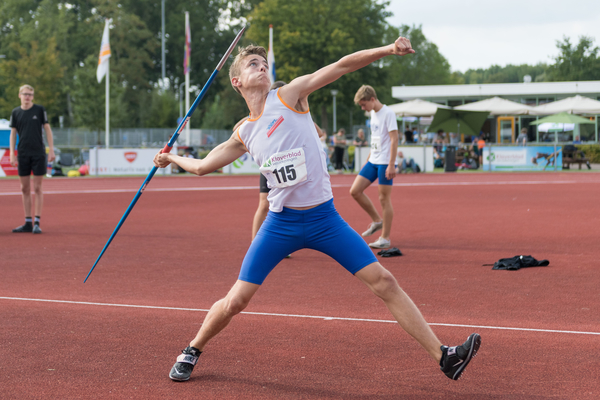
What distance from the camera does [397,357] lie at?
4500 millimetres

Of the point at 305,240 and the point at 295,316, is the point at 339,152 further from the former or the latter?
the point at 305,240

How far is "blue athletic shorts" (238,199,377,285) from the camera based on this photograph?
385 cm

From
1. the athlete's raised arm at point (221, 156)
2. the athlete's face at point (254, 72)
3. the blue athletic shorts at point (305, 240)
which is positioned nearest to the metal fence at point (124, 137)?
the athlete's raised arm at point (221, 156)

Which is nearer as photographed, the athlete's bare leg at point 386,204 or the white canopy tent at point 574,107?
the athlete's bare leg at point 386,204

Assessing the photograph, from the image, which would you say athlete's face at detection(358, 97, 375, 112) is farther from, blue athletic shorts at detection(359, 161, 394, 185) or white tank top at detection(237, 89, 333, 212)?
white tank top at detection(237, 89, 333, 212)

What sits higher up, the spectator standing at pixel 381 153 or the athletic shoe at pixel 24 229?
the spectator standing at pixel 381 153

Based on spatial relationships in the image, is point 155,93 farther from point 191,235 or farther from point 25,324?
point 25,324

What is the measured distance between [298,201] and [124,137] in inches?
1931

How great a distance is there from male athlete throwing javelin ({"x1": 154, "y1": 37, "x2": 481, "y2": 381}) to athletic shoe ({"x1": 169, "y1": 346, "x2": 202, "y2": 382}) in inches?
1.1

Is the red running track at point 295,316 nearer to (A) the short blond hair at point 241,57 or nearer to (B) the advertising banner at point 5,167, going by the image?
(A) the short blond hair at point 241,57

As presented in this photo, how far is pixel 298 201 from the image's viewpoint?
390 cm

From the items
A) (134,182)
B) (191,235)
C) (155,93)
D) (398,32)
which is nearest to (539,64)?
(398,32)

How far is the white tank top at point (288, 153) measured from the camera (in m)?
3.84

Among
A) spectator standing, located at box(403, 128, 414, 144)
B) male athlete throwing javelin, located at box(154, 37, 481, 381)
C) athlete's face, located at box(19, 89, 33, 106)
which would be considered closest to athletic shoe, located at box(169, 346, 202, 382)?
male athlete throwing javelin, located at box(154, 37, 481, 381)
